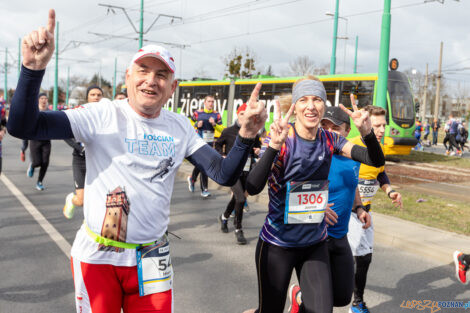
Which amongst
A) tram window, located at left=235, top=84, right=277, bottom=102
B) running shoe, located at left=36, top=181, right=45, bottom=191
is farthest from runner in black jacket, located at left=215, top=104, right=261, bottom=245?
tram window, located at left=235, top=84, right=277, bottom=102

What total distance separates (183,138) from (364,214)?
1967 mm

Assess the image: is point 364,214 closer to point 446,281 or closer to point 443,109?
point 446,281

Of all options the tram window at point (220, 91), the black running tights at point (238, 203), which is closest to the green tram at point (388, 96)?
the tram window at point (220, 91)

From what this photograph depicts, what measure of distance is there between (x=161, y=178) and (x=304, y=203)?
1.00 metres

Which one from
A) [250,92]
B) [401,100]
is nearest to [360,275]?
[401,100]

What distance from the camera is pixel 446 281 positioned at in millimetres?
4668

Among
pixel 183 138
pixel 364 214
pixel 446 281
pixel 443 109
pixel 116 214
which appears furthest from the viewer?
pixel 443 109

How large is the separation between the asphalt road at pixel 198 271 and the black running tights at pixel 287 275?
1078mm

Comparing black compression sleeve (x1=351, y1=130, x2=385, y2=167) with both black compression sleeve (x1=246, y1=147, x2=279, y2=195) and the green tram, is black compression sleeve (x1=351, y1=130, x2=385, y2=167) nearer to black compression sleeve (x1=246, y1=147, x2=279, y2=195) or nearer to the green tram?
black compression sleeve (x1=246, y1=147, x2=279, y2=195)

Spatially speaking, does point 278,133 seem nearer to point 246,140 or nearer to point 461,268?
point 246,140

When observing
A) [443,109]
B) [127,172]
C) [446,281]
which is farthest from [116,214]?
[443,109]

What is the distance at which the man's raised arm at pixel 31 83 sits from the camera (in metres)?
1.63

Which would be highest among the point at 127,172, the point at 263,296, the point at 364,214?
the point at 127,172

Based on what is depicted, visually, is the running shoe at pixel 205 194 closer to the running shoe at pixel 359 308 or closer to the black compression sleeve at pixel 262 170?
the running shoe at pixel 359 308
